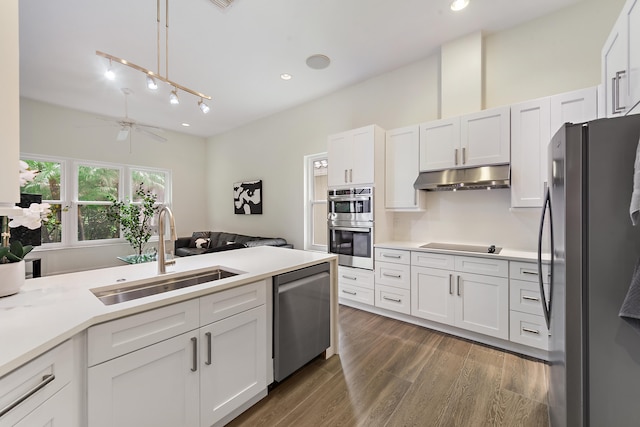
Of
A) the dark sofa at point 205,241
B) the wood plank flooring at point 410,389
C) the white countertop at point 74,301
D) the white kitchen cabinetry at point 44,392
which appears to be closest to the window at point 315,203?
the dark sofa at point 205,241

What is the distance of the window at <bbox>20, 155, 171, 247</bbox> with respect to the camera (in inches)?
187

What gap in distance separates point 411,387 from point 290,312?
108 cm

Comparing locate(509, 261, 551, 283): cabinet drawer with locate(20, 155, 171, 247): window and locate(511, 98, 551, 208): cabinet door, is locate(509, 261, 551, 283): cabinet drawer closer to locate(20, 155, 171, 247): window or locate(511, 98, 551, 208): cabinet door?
locate(511, 98, 551, 208): cabinet door

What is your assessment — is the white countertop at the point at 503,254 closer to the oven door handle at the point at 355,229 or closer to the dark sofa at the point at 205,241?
the oven door handle at the point at 355,229

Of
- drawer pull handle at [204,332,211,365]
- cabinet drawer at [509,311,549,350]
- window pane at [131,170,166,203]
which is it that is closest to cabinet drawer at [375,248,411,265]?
cabinet drawer at [509,311,549,350]

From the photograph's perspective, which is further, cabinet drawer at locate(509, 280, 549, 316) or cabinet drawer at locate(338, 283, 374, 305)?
cabinet drawer at locate(338, 283, 374, 305)

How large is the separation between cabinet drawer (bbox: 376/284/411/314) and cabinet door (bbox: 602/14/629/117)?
2247mm

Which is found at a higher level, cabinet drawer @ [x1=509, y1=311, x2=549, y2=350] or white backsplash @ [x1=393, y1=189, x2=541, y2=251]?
white backsplash @ [x1=393, y1=189, x2=541, y2=251]

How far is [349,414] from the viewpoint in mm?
1752

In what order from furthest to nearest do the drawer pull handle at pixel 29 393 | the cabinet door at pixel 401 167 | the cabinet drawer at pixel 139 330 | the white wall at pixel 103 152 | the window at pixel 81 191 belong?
the window at pixel 81 191 < the white wall at pixel 103 152 < the cabinet door at pixel 401 167 < the cabinet drawer at pixel 139 330 < the drawer pull handle at pixel 29 393

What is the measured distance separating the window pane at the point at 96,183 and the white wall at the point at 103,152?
23 cm

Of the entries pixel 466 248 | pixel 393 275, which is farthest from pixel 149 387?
pixel 466 248

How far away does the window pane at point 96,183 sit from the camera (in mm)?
5117

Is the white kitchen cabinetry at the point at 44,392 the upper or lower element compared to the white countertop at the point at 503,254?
lower
